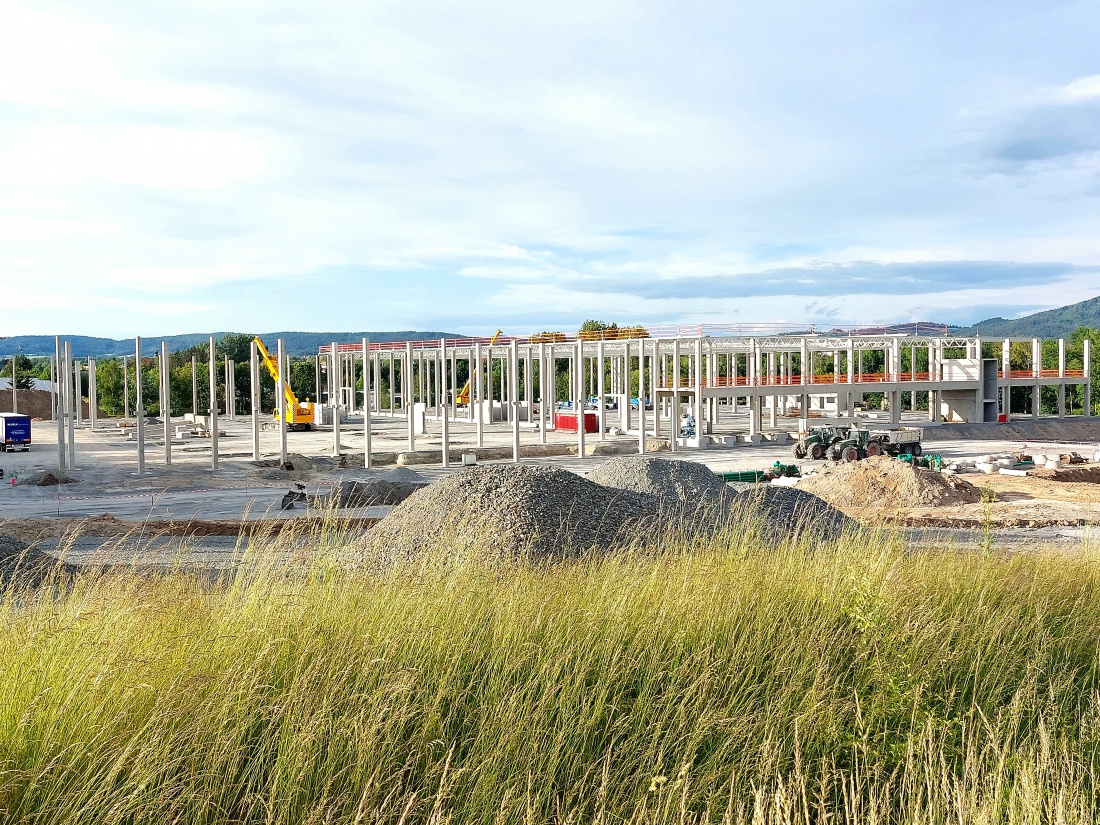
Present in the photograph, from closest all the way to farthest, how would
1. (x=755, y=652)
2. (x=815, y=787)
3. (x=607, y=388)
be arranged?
(x=815, y=787) < (x=755, y=652) < (x=607, y=388)

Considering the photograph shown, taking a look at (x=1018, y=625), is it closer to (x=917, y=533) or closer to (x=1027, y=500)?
(x=917, y=533)

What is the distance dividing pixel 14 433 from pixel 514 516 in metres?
35.1

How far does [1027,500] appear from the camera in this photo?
75.5ft

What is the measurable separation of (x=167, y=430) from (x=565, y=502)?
22747mm

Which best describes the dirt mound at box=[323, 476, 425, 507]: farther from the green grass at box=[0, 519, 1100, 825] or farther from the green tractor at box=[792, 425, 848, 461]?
the green tractor at box=[792, 425, 848, 461]

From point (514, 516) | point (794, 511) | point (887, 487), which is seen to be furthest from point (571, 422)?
point (514, 516)

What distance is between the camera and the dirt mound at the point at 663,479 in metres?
15.7

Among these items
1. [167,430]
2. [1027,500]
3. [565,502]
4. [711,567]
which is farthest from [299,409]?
[711,567]

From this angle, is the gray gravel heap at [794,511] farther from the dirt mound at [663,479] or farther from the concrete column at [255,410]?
the concrete column at [255,410]

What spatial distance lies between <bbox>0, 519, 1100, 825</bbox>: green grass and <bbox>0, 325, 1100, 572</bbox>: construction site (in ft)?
9.67

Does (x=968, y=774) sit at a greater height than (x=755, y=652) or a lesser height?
lesser

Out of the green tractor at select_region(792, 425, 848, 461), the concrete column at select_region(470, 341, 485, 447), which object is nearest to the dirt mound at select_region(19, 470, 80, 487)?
the concrete column at select_region(470, 341, 485, 447)

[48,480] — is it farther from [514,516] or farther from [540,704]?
[540,704]

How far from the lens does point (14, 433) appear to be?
38750 mm
